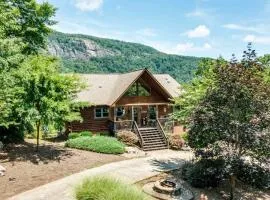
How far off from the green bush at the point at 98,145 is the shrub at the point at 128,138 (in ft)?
9.49

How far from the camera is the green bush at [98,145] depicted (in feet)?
93.1

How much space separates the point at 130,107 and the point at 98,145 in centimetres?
962

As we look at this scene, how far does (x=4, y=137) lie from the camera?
93.4ft

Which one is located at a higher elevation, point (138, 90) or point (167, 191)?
point (138, 90)

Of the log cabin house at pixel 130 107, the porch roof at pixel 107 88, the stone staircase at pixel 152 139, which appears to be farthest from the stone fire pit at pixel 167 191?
the porch roof at pixel 107 88

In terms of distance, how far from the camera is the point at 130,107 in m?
37.6

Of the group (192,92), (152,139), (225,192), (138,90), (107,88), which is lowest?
(225,192)

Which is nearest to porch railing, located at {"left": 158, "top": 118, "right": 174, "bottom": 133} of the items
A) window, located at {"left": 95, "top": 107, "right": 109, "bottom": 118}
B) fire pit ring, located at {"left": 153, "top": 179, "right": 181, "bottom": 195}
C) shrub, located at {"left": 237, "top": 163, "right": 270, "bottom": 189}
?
window, located at {"left": 95, "top": 107, "right": 109, "bottom": 118}

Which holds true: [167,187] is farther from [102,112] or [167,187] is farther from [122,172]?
[102,112]

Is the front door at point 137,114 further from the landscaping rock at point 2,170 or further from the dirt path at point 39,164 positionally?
the landscaping rock at point 2,170

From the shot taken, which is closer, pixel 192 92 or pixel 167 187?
pixel 167 187

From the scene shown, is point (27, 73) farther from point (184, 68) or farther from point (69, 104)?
point (184, 68)

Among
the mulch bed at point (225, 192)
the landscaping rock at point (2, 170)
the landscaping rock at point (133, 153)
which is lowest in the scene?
the mulch bed at point (225, 192)

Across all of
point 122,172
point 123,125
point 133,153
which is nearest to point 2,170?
point 122,172
